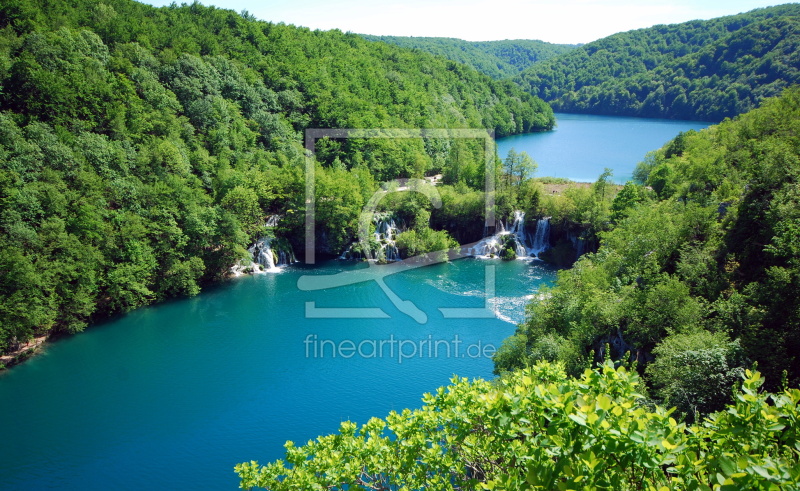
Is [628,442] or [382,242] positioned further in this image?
[382,242]

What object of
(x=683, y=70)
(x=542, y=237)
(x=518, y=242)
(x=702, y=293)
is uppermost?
(x=683, y=70)

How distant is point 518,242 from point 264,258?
23179 millimetres

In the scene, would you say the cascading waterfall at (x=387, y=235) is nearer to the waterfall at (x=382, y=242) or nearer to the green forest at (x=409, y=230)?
the waterfall at (x=382, y=242)

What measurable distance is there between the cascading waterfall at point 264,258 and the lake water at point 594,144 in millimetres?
39892

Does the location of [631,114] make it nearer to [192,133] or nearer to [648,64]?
[648,64]

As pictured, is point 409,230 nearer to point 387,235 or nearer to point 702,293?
point 387,235

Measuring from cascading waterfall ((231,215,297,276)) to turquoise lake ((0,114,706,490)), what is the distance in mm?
1421

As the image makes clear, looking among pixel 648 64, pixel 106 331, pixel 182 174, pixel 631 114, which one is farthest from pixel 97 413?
pixel 648 64

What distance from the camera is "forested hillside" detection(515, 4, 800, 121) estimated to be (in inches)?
4387

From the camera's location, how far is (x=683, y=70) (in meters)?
137

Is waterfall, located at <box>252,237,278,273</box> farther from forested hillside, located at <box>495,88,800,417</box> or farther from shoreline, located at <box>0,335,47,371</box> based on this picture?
forested hillside, located at <box>495,88,800,417</box>

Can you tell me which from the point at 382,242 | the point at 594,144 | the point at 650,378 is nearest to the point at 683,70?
the point at 594,144

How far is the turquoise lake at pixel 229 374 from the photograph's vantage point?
2286 centimetres

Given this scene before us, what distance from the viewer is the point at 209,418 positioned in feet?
83.9
